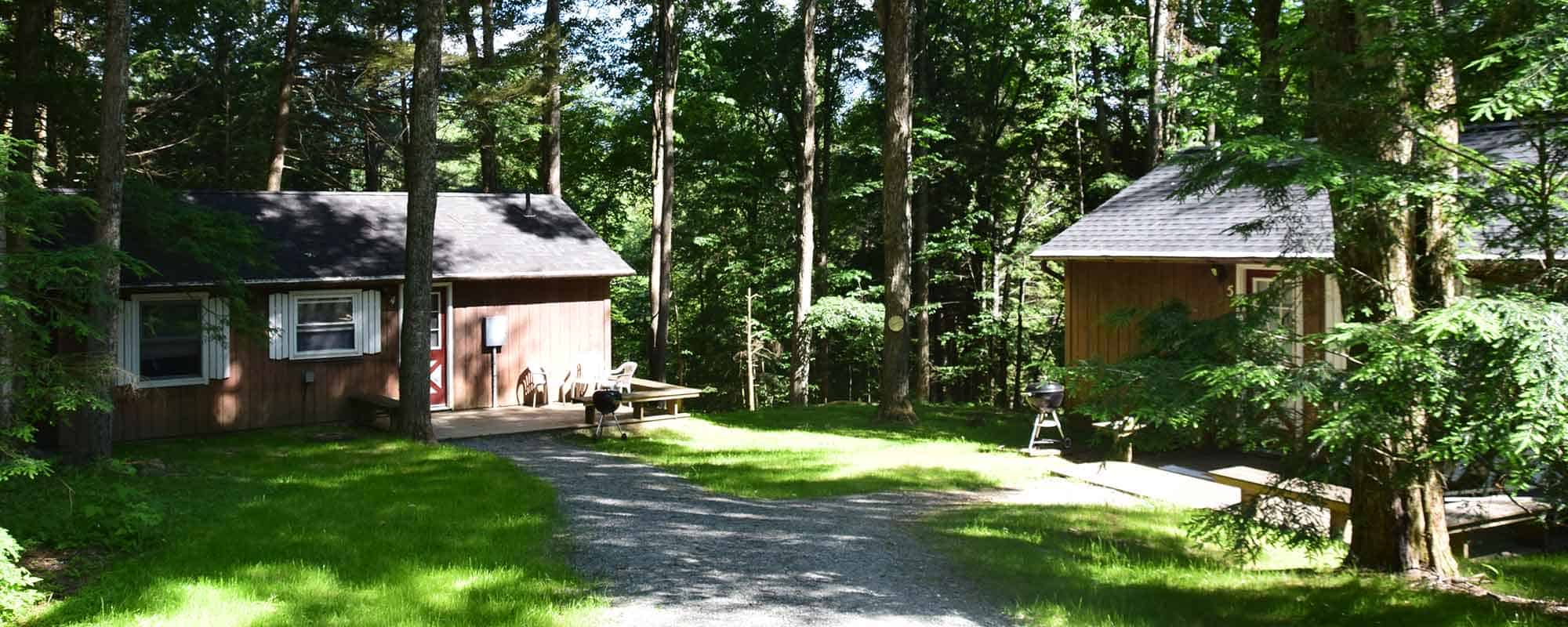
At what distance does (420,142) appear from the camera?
41.1 feet

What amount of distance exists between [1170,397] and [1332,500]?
3109mm

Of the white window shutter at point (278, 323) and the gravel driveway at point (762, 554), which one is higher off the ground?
the white window shutter at point (278, 323)

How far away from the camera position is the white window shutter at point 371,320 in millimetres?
15320

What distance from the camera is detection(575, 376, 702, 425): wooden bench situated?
15.1 meters

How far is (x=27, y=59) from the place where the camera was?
14.1 metres

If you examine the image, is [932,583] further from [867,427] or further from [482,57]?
[482,57]

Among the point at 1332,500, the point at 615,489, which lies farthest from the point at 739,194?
the point at 1332,500

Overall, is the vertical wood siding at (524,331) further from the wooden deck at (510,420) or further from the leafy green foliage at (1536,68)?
the leafy green foliage at (1536,68)

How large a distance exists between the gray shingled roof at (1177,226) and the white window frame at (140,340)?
36.1 ft

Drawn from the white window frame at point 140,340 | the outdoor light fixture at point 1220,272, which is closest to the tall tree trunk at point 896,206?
the outdoor light fixture at point 1220,272

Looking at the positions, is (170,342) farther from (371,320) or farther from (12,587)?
(12,587)

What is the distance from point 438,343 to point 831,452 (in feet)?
21.4

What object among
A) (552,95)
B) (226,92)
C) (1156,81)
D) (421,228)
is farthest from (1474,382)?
(226,92)

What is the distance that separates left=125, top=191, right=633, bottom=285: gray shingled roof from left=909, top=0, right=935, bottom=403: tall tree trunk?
8.68 m
